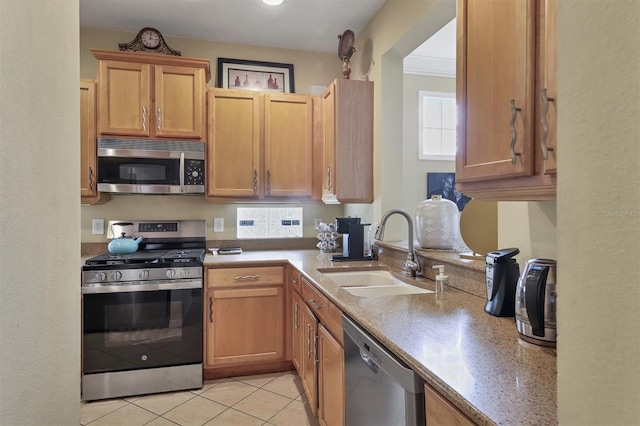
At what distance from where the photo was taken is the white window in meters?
4.30

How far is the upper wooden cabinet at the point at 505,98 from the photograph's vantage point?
0.98 m

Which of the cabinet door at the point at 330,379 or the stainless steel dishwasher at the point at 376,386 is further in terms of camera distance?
the cabinet door at the point at 330,379

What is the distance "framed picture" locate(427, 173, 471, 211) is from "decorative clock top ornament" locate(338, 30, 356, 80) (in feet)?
5.78

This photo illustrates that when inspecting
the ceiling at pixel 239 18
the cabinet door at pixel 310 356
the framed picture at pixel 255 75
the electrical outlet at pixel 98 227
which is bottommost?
the cabinet door at pixel 310 356

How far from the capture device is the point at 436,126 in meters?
4.37

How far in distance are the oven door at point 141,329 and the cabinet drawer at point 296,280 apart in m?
0.66

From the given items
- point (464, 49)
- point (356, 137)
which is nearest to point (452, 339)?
point (464, 49)

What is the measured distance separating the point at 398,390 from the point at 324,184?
2.25m

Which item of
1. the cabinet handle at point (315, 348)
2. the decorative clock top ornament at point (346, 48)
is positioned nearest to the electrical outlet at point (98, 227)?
the cabinet handle at point (315, 348)

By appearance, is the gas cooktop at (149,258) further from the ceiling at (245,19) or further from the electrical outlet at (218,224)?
the ceiling at (245,19)

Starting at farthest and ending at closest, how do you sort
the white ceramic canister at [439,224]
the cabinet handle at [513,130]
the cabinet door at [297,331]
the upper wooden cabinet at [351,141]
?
the upper wooden cabinet at [351,141] → the cabinet door at [297,331] → the white ceramic canister at [439,224] → the cabinet handle at [513,130]

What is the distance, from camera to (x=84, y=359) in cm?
252

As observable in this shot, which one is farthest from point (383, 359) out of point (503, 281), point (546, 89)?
point (546, 89)

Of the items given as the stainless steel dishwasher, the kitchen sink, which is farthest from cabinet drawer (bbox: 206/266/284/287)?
the stainless steel dishwasher
